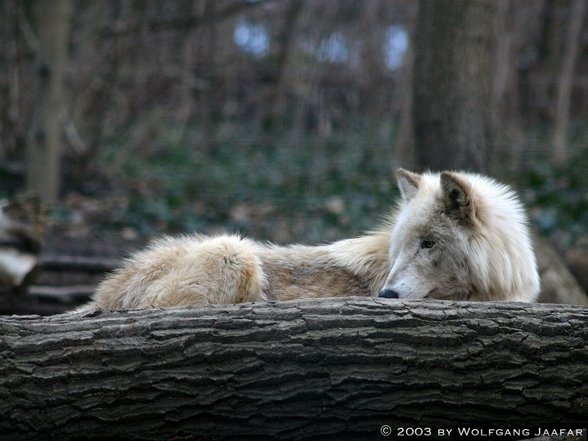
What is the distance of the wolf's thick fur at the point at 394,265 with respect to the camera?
459 cm

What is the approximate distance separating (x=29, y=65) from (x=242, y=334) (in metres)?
9.12

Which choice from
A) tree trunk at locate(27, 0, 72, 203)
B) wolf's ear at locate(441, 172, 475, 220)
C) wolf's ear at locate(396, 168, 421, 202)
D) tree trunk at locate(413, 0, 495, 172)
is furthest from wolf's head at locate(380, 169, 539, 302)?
tree trunk at locate(27, 0, 72, 203)

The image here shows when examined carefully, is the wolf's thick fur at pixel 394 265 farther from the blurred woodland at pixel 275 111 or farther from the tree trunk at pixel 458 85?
the blurred woodland at pixel 275 111

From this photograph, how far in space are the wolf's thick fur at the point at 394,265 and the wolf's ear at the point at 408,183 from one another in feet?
0.27

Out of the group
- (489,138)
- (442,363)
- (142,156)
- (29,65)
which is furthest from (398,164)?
(442,363)

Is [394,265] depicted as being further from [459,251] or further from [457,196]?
[457,196]

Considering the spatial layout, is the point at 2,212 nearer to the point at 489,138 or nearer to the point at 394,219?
the point at 394,219

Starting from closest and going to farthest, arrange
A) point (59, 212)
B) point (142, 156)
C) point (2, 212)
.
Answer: point (2, 212), point (59, 212), point (142, 156)

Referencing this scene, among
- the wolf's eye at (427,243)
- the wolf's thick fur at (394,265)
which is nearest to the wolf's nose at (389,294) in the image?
the wolf's thick fur at (394,265)

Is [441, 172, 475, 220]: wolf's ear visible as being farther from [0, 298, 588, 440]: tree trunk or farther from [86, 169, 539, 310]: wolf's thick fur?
[0, 298, 588, 440]: tree trunk

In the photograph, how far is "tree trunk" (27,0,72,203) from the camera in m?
9.90

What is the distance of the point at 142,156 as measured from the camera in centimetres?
1309

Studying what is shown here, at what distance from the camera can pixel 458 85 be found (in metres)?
7.64

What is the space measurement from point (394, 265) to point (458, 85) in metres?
3.47
